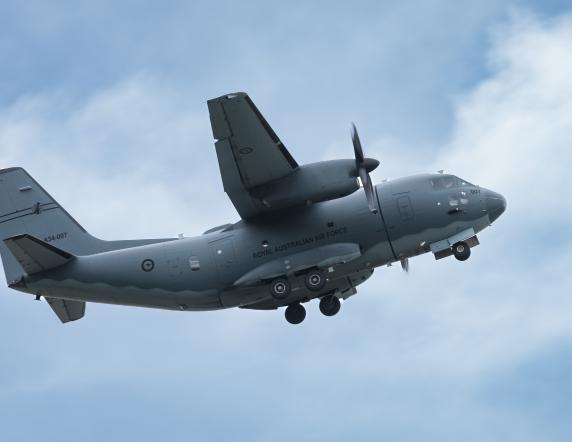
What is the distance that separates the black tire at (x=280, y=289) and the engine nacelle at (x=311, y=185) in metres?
2.39

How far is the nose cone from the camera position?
30.5 metres

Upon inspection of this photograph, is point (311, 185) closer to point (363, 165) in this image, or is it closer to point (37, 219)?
point (363, 165)

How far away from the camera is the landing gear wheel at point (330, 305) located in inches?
1281

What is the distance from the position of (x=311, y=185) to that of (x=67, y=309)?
9.97 meters

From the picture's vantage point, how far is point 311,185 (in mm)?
28906

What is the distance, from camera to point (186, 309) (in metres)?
30.8

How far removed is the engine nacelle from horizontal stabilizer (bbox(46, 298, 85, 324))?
25.9 feet

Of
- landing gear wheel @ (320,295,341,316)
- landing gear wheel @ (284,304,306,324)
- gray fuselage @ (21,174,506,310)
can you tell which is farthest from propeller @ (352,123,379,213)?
landing gear wheel @ (284,304,306,324)

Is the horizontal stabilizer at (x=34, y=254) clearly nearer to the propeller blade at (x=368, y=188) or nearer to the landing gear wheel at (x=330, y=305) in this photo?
the landing gear wheel at (x=330, y=305)

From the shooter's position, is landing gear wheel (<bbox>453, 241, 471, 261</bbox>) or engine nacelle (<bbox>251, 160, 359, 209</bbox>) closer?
engine nacelle (<bbox>251, 160, 359, 209</bbox>)

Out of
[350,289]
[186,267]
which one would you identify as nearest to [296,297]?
[350,289]

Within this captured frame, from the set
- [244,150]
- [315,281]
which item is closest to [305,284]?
[315,281]

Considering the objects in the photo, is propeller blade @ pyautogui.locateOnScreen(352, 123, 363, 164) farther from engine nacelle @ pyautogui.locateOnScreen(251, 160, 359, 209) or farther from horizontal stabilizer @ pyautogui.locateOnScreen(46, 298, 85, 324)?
horizontal stabilizer @ pyautogui.locateOnScreen(46, 298, 85, 324)

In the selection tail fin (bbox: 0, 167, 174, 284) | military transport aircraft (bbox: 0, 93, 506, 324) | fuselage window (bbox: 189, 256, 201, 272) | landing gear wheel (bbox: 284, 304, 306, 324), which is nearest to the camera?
military transport aircraft (bbox: 0, 93, 506, 324)
